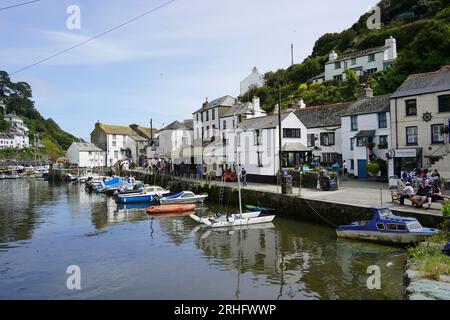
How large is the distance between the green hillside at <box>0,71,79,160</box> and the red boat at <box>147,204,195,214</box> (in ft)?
378

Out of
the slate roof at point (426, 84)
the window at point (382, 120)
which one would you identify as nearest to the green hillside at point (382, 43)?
the window at point (382, 120)

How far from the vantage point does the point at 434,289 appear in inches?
358

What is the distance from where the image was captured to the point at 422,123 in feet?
91.9

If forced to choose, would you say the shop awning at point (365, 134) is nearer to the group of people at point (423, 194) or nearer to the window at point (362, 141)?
the window at point (362, 141)

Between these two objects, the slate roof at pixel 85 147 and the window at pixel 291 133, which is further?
the slate roof at pixel 85 147

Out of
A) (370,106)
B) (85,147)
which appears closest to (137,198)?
(370,106)

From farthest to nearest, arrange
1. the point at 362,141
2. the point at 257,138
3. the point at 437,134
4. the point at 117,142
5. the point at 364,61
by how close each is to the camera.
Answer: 1. the point at 117,142
2. the point at 364,61
3. the point at 257,138
4. the point at 362,141
5. the point at 437,134

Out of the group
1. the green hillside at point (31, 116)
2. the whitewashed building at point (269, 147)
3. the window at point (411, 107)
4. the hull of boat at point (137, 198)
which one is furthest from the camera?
the green hillside at point (31, 116)

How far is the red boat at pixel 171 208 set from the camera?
3069cm

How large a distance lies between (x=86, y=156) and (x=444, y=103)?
74220 millimetres

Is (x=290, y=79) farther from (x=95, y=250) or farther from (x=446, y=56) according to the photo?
(x=95, y=250)

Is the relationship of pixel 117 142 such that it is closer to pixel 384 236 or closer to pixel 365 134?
pixel 365 134

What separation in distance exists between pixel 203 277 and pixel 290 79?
71.3m

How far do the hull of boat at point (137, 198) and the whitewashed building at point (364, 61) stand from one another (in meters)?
41.9
